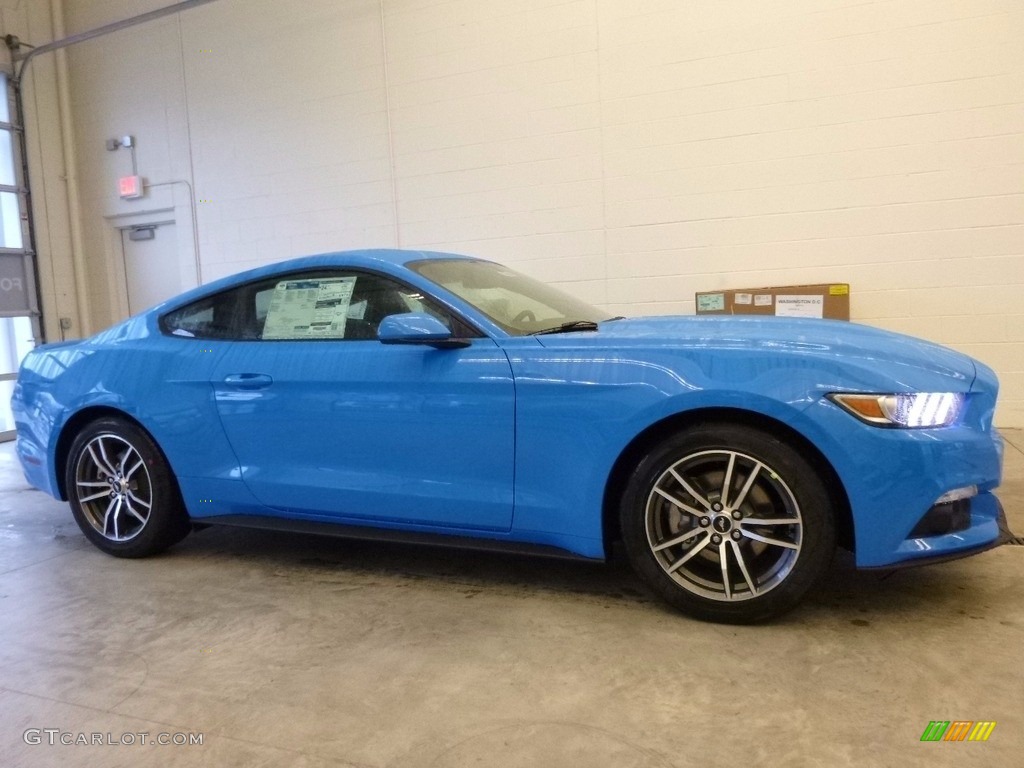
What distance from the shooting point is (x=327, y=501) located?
3035 millimetres

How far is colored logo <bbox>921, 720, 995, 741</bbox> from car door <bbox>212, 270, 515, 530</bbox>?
1392 millimetres

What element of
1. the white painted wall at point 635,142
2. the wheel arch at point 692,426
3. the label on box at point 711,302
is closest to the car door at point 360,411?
the wheel arch at point 692,426

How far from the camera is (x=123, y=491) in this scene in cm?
353

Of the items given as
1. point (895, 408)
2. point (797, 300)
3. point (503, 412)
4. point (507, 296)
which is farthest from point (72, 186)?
point (895, 408)

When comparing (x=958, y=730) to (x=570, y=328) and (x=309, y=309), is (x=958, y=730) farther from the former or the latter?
(x=309, y=309)

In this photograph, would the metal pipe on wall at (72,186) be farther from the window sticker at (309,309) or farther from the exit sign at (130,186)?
the window sticker at (309,309)

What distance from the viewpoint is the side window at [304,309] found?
3041 millimetres

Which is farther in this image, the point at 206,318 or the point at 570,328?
the point at 206,318

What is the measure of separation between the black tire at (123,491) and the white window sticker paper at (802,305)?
175 inches

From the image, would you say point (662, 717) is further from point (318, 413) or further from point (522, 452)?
point (318, 413)

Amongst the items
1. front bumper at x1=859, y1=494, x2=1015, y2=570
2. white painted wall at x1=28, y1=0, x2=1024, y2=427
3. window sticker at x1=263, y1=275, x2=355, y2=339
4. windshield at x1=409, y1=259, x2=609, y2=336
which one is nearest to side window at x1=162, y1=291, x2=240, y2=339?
window sticker at x1=263, y1=275, x2=355, y2=339

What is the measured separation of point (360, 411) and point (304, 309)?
23.3 inches

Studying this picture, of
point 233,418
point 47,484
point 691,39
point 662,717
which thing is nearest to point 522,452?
point 662,717

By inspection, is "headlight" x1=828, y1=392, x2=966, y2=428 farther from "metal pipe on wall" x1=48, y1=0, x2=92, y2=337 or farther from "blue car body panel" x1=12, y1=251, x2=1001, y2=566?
"metal pipe on wall" x1=48, y1=0, x2=92, y2=337
